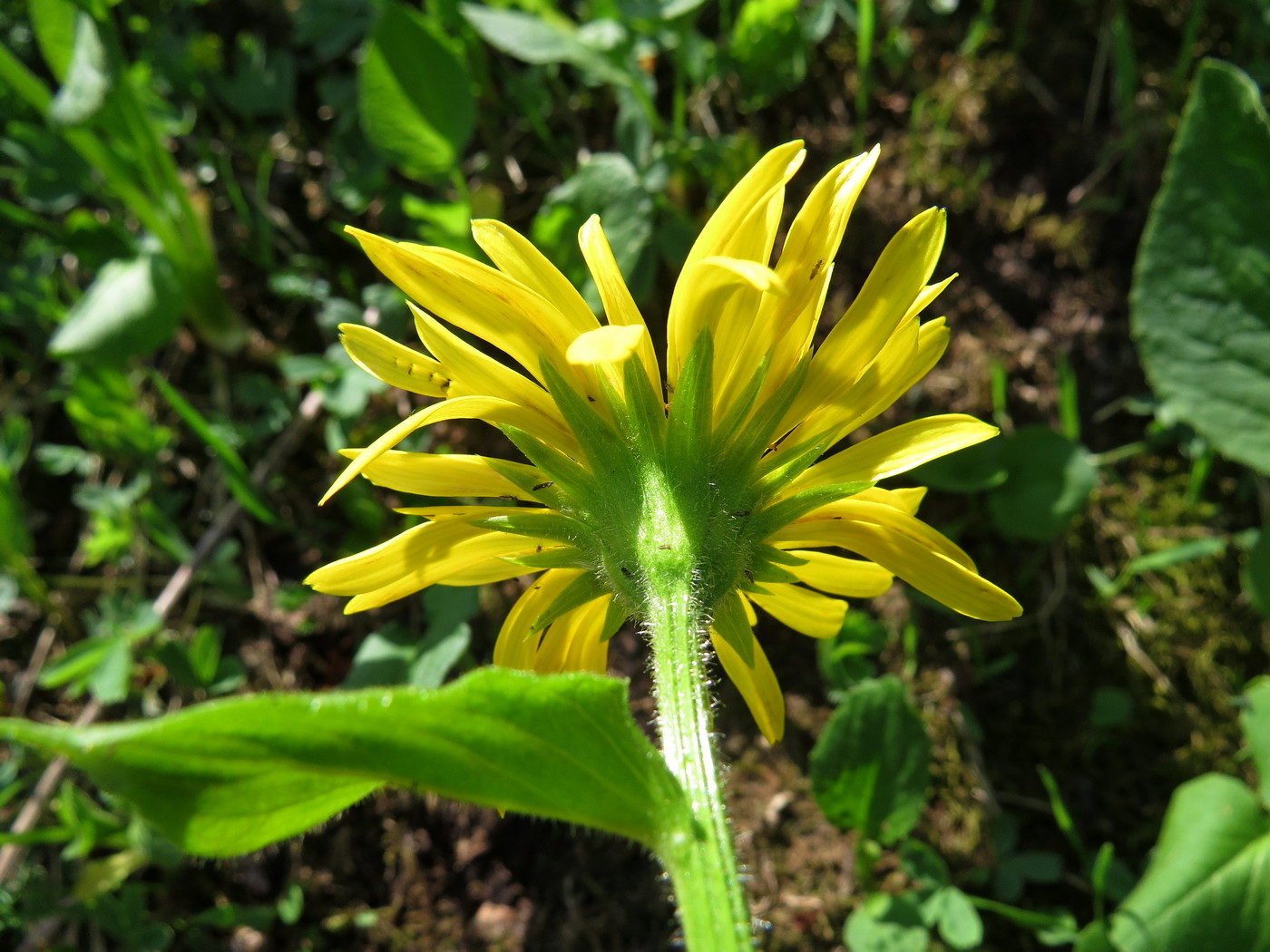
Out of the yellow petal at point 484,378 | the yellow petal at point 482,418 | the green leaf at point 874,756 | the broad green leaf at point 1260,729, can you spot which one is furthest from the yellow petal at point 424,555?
the broad green leaf at point 1260,729

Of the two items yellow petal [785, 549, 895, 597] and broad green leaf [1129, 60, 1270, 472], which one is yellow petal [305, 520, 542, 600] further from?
broad green leaf [1129, 60, 1270, 472]

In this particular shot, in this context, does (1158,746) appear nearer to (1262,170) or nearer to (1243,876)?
(1243,876)

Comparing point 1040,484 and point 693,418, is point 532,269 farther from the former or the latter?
point 1040,484

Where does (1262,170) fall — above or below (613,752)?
above

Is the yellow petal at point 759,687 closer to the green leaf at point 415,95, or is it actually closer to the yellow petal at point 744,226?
the yellow petal at point 744,226

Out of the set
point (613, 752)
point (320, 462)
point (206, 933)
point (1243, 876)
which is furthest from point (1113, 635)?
point (206, 933)

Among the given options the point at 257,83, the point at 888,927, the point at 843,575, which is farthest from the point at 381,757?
the point at 257,83
